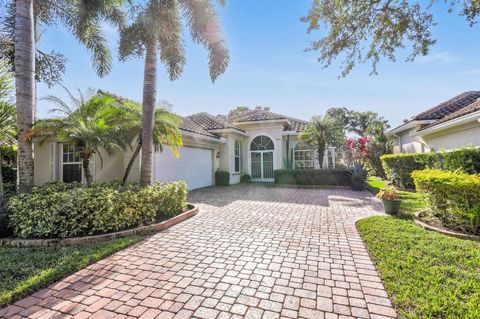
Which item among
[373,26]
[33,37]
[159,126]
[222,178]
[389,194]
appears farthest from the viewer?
[222,178]

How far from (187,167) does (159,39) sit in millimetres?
7612

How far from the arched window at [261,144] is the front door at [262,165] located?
34 centimetres

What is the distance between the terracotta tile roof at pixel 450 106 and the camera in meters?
14.6

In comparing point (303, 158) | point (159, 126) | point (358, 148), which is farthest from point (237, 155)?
point (358, 148)

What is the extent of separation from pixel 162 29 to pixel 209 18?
7.14ft

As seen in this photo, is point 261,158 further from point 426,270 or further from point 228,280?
point 228,280

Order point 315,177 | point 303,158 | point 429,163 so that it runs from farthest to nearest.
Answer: point 303,158 → point 315,177 → point 429,163

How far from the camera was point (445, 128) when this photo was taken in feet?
37.9

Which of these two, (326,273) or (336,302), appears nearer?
(336,302)

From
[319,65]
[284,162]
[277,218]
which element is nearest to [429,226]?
[277,218]

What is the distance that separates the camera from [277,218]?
7871 mm

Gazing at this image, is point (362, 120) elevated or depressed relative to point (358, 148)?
elevated

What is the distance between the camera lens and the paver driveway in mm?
3111

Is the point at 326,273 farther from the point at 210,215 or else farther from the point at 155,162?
the point at 155,162
